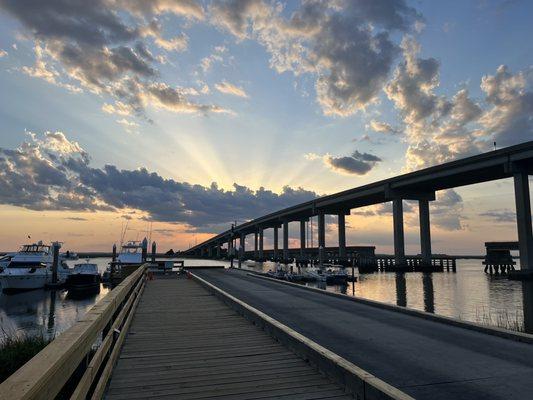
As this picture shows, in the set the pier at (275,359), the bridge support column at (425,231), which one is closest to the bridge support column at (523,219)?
the bridge support column at (425,231)

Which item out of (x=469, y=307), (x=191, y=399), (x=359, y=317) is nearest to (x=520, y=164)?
(x=469, y=307)

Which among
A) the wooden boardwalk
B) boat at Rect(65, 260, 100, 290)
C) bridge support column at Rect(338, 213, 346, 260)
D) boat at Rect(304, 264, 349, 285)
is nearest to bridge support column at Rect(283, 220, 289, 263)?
bridge support column at Rect(338, 213, 346, 260)

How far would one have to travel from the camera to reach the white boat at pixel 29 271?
156 feet

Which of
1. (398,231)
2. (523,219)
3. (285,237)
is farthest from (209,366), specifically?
(285,237)

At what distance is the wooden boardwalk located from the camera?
604 cm

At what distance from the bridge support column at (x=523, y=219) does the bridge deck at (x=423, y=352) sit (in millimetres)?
52037

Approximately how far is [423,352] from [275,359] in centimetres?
330

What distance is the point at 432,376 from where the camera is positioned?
7008 mm

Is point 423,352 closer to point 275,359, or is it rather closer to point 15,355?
point 275,359

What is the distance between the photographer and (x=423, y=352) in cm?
864

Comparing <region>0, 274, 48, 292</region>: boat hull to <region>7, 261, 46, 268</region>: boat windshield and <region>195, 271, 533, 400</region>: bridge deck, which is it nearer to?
<region>7, 261, 46, 268</region>: boat windshield

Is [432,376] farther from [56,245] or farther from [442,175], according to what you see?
[442,175]

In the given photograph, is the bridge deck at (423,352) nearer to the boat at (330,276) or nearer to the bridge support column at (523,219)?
the boat at (330,276)

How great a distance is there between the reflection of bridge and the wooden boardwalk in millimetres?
51543
